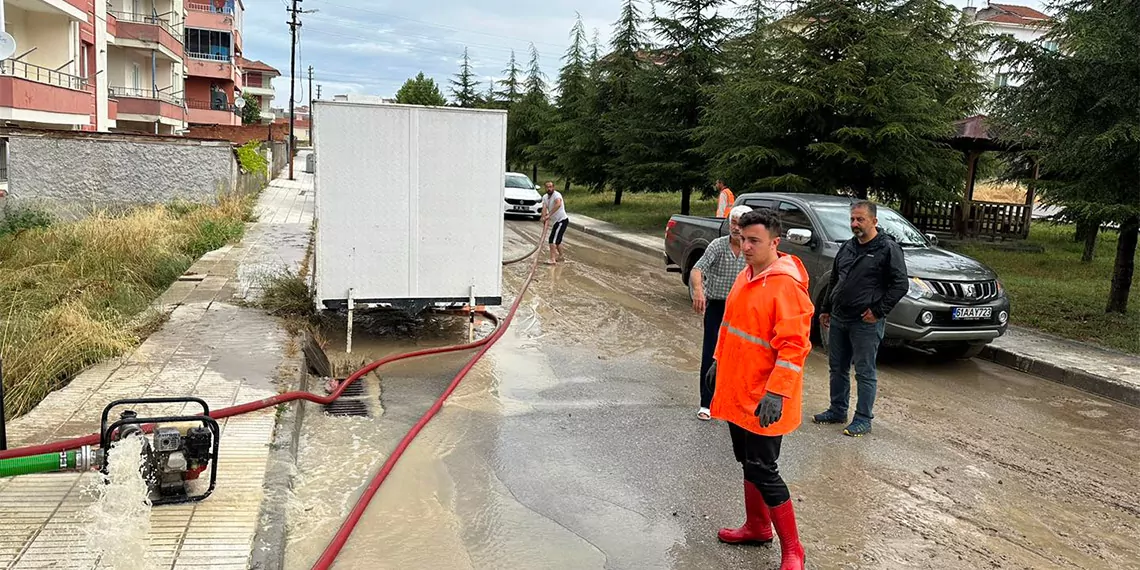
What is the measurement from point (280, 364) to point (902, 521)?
16.2ft

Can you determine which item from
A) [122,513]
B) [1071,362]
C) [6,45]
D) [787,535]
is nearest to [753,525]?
[787,535]

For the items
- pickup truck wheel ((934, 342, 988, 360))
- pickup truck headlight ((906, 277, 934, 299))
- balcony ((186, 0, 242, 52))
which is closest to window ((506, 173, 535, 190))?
pickup truck wheel ((934, 342, 988, 360))

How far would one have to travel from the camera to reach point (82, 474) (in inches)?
180

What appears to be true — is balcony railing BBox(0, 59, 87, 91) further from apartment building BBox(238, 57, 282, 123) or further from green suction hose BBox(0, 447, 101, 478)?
apartment building BBox(238, 57, 282, 123)

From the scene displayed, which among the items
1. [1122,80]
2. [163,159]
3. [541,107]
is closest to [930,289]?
[1122,80]

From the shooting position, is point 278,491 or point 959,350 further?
point 959,350

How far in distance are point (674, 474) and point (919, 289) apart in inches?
173

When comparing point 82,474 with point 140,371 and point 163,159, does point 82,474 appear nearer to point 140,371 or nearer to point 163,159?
point 140,371

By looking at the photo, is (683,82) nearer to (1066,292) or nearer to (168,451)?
(1066,292)

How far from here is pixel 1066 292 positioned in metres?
13.5

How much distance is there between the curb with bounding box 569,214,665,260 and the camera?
62.4 feet

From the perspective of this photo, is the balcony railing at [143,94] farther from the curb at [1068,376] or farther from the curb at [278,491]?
the curb at [1068,376]

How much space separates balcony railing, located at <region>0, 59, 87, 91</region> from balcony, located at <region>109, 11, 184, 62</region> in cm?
1281

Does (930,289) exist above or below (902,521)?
above
